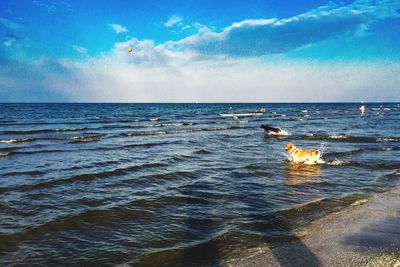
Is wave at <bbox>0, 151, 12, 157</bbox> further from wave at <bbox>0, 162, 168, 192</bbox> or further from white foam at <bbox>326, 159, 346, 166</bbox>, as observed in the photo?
white foam at <bbox>326, 159, 346, 166</bbox>

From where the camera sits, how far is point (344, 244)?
5289 mm

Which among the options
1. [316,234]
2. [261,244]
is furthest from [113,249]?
[316,234]

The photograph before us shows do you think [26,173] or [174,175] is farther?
[26,173]

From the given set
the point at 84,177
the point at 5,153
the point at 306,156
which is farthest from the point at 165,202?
the point at 5,153

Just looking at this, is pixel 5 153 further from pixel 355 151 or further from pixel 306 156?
pixel 355 151

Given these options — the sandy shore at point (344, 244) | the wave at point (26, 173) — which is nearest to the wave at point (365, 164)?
the sandy shore at point (344, 244)

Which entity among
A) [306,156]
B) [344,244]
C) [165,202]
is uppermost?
[306,156]

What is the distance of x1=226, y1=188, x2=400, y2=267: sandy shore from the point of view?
471 cm

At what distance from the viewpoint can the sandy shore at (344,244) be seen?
4715mm

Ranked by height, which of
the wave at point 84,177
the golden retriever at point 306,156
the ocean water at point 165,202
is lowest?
the ocean water at point 165,202

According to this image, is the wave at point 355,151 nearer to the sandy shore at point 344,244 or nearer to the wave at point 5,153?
the sandy shore at point 344,244

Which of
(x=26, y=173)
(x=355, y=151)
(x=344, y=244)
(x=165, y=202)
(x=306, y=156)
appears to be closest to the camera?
(x=344, y=244)

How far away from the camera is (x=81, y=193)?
8.85 metres

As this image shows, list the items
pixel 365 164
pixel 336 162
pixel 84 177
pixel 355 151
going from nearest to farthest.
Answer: pixel 84 177, pixel 365 164, pixel 336 162, pixel 355 151
